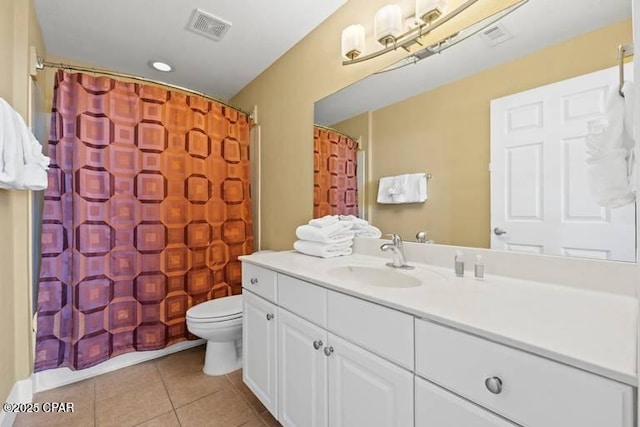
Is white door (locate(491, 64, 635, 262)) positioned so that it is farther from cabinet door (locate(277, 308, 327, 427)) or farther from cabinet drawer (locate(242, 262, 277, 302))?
cabinet drawer (locate(242, 262, 277, 302))

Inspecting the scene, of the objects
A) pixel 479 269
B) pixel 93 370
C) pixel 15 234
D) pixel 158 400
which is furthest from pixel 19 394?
pixel 479 269

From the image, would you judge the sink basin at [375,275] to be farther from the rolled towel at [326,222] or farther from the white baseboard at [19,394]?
the white baseboard at [19,394]

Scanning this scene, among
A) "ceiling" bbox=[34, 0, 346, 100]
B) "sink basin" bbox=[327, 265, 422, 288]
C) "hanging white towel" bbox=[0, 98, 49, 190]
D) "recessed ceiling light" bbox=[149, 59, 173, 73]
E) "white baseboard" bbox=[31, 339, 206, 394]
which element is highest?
"ceiling" bbox=[34, 0, 346, 100]

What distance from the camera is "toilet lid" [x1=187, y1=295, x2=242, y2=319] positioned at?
1.70m

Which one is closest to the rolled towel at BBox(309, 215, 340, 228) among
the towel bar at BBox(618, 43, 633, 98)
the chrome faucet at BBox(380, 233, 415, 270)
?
the chrome faucet at BBox(380, 233, 415, 270)

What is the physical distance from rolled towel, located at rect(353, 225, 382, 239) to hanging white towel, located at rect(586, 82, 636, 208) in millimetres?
856

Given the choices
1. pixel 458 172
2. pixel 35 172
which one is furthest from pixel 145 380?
pixel 458 172

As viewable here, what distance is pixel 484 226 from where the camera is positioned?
3.57 feet

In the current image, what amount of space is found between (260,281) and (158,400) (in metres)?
0.94

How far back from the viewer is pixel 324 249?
1469 millimetres

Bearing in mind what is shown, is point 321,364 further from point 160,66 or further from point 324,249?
point 160,66

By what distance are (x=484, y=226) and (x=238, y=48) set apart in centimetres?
201

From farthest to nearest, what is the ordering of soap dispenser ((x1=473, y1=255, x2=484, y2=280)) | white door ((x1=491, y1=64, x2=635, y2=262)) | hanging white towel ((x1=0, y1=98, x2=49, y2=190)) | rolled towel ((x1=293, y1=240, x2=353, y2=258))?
1. rolled towel ((x1=293, y1=240, x2=353, y2=258))
2. hanging white towel ((x1=0, y1=98, x2=49, y2=190))
3. soap dispenser ((x1=473, y1=255, x2=484, y2=280))
4. white door ((x1=491, y1=64, x2=635, y2=262))

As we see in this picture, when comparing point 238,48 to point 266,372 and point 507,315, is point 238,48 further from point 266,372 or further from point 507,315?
point 507,315
